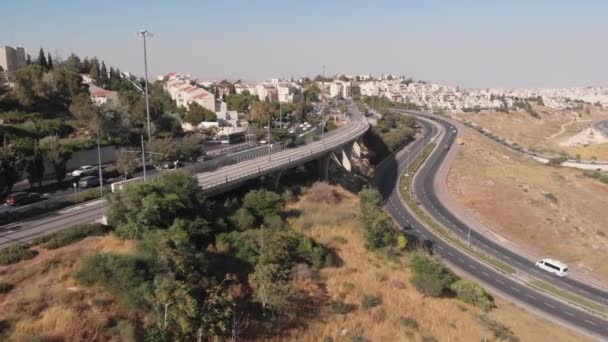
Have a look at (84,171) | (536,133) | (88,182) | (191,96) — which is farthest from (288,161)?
(536,133)

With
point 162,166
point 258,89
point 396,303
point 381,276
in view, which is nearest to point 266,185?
point 162,166

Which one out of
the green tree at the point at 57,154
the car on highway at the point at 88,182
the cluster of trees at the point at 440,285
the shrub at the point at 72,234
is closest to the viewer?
the shrub at the point at 72,234

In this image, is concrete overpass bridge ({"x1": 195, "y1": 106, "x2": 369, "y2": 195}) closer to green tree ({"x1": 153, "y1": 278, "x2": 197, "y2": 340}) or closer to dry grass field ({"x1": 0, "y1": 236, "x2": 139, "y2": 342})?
dry grass field ({"x1": 0, "y1": 236, "x2": 139, "y2": 342})

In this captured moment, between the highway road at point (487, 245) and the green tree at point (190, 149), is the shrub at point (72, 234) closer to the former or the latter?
the green tree at point (190, 149)

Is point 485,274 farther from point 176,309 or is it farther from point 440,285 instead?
point 176,309

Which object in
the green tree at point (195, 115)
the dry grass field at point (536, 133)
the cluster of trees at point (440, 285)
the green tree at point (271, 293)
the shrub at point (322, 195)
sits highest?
the green tree at point (195, 115)

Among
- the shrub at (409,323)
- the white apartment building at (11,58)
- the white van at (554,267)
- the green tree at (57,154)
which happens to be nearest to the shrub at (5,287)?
the shrub at (409,323)
